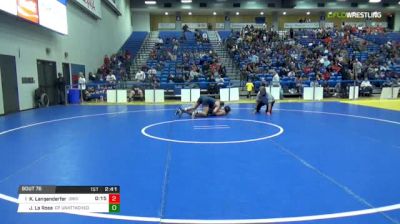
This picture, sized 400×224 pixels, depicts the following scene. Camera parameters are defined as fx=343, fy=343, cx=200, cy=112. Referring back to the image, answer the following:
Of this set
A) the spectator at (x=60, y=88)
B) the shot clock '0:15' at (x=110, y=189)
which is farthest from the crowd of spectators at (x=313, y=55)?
the shot clock '0:15' at (x=110, y=189)

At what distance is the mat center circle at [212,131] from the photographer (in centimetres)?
810

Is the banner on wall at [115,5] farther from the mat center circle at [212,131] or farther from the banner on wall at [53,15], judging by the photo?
the mat center circle at [212,131]

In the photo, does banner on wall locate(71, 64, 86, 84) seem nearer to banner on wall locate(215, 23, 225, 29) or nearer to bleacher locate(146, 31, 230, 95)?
bleacher locate(146, 31, 230, 95)

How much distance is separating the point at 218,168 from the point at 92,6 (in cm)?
1935

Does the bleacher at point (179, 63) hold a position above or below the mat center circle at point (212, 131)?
above

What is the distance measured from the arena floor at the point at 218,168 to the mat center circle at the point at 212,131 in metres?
0.03

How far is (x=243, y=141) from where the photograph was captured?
7.81 m

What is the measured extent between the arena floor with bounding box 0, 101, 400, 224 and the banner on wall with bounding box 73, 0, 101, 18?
11252 millimetres

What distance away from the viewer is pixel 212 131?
9180mm

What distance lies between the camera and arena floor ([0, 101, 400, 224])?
12.8ft

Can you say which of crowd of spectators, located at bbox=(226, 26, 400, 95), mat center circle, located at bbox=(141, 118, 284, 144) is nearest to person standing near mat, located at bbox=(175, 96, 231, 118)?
mat center circle, located at bbox=(141, 118, 284, 144)
